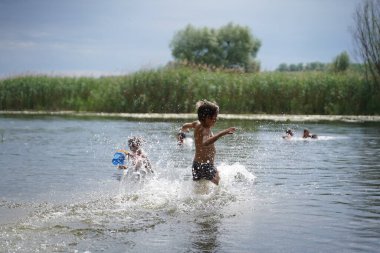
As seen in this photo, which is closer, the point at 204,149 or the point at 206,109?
the point at 206,109

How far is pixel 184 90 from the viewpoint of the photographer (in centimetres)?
3516

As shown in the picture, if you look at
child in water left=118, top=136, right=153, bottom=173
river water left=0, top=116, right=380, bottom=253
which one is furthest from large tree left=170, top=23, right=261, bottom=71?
child in water left=118, top=136, right=153, bottom=173

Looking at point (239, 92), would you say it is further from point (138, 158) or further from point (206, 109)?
point (206, 109)

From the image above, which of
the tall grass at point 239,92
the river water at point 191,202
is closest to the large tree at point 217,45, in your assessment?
the tall grass at point 239,92

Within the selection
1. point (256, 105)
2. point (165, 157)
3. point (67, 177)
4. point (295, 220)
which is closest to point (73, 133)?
point (165, 157)

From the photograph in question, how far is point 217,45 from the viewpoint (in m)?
88.4

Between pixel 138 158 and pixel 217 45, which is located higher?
pixel 217 45

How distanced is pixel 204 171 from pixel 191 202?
63 cm

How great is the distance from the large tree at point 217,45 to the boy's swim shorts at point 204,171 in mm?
77947

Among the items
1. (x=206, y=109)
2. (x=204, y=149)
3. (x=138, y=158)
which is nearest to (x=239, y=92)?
(x=138, y=158)

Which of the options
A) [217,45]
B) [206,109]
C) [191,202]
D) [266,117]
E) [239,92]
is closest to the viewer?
[191,202]

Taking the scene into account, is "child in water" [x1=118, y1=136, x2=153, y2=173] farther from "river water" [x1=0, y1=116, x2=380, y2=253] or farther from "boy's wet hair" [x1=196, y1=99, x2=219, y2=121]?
"boy's wet hair" [x1=196, y1=99, x2=219, y2=121]

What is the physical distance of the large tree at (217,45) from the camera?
88000 mm

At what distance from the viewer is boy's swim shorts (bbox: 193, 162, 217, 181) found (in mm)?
9555
